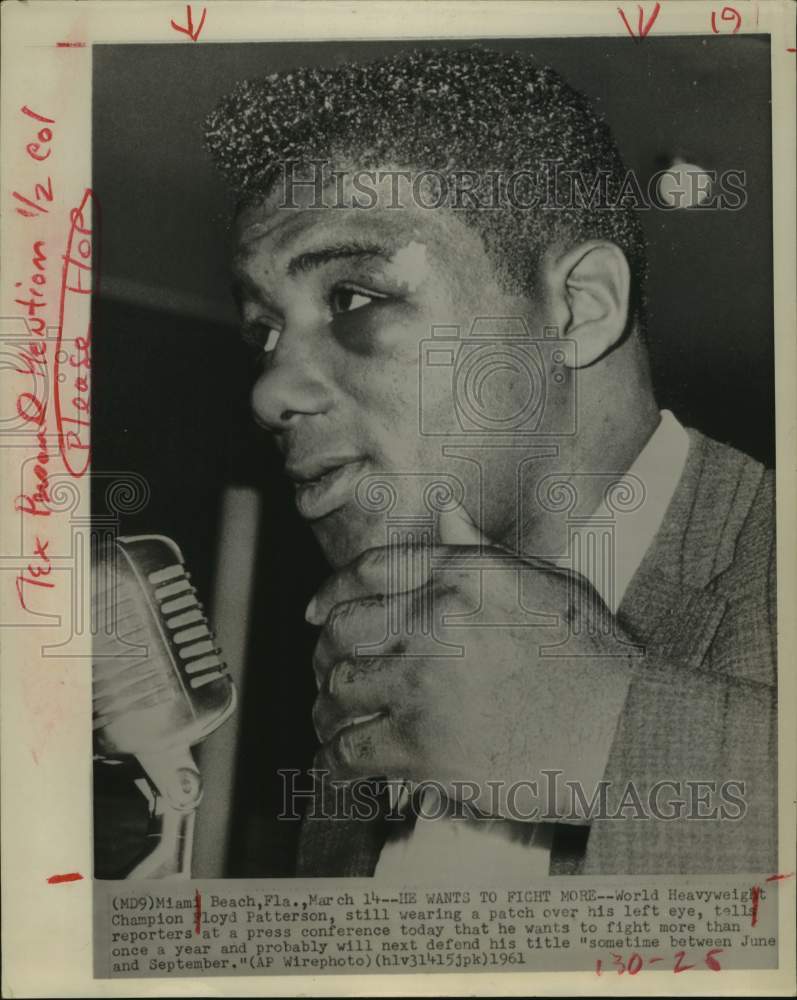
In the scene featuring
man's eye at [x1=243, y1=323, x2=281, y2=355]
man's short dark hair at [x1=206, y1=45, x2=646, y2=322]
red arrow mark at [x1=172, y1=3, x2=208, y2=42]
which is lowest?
man's eye at [x1=243, y1=323, x2=281, y2=355]

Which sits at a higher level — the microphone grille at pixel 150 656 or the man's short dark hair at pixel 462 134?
the man's short dark hair at pixel 462 134

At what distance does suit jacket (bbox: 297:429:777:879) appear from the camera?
1541 mm

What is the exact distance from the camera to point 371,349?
1571mm

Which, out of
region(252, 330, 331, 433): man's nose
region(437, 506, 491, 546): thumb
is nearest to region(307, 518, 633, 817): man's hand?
region(437, 506, 491, 546): thumb

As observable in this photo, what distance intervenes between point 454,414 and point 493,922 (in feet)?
2.64

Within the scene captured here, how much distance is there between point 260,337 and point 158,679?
57 centimetres

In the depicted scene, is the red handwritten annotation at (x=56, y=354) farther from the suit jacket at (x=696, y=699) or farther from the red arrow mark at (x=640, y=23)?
the red arrow mark at (x=640, y=23)

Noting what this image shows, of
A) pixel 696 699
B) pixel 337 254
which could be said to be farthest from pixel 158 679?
pixel 696 699

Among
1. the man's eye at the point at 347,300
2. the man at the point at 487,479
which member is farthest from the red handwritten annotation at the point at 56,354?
the man's eye at the point at 347,300

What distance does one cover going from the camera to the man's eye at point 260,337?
5.23ft

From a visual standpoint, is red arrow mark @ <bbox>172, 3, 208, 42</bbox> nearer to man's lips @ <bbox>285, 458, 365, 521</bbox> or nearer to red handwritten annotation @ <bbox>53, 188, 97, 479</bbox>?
red handwritten annotation @ <bbox>53, 188, 97, 479</bbox>

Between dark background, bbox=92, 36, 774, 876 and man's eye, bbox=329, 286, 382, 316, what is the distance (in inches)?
6.7

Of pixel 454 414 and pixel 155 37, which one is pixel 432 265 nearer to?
pixel 454 414

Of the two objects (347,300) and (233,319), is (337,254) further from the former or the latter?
(233,319)
